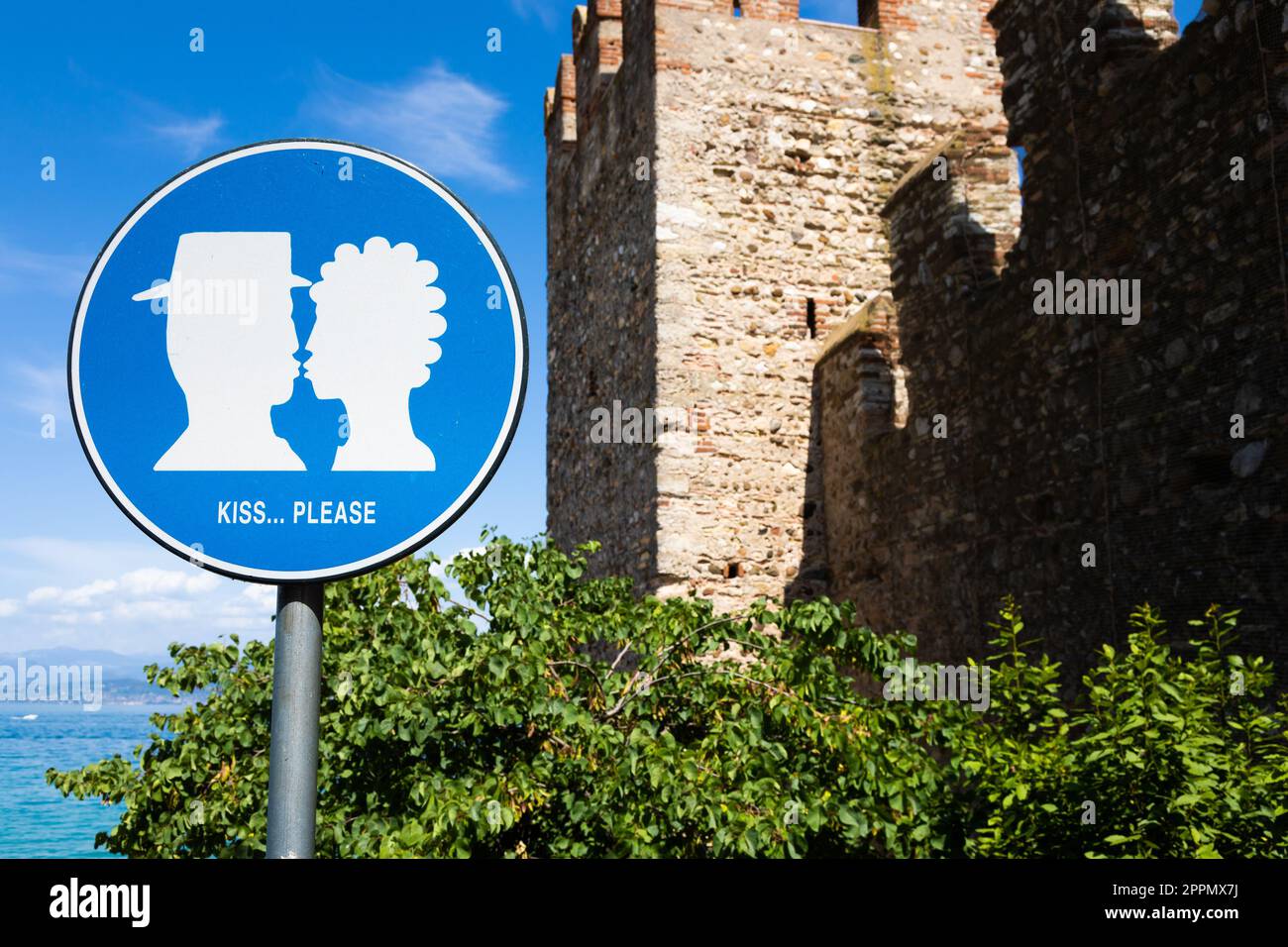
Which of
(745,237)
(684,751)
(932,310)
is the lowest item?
(684,751)

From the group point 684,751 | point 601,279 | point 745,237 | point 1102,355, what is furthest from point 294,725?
point 601,279

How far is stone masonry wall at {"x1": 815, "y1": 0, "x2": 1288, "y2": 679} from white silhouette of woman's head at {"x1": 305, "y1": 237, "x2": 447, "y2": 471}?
14.1 feet

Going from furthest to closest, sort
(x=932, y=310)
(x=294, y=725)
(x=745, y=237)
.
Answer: (x=745, y=237), (x=932, y=310), (x=294, y=725)

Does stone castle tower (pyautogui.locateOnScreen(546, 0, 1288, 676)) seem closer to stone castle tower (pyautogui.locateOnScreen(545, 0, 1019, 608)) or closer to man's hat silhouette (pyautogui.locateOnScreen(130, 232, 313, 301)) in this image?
stone castle tower (pyautogui.locateOnScreen(545, 0, 1019, 608))

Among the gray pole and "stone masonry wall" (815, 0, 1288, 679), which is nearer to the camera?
the gray pole

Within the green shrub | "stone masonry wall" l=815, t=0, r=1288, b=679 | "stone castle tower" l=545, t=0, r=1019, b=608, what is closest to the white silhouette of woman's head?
the green shrub

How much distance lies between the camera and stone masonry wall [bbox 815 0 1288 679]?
4.90 metres

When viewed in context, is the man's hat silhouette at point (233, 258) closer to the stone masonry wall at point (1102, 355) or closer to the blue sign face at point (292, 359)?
the blue sign face at point (292, 359)

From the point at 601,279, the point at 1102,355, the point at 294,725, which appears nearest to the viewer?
the point at 294,725

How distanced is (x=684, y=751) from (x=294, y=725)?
2759mm

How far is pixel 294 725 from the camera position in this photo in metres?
1.48

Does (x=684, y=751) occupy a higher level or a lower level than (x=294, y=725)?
lower

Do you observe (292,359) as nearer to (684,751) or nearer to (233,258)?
(233,258)

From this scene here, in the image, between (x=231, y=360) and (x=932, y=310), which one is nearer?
(x=231, y=360)
